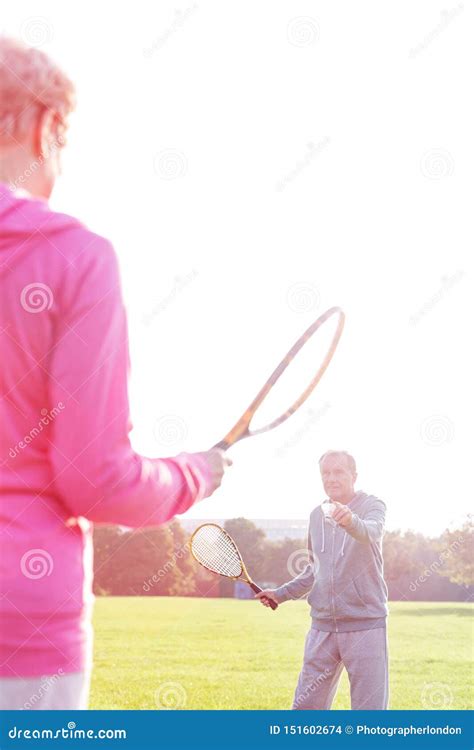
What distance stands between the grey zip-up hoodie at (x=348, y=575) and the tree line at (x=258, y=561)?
13.0 metres

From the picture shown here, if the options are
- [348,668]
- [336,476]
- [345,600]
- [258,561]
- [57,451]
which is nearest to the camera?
[57,451]

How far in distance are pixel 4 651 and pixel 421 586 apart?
2523 centimetres

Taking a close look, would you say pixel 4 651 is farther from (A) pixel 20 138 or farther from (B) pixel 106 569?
(B) pixel 106 569

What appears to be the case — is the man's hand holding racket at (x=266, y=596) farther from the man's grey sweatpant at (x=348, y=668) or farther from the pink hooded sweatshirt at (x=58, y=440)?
the pink hooded sweatshirt at (x=58, y=440)

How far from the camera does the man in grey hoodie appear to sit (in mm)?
4562

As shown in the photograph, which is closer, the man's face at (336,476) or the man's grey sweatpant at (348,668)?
the man's grey sweatpant at (348,668)

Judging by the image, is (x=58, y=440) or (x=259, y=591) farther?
(x=259, y=591)

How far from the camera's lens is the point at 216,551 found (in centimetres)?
470

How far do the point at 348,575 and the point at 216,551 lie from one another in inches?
26.8

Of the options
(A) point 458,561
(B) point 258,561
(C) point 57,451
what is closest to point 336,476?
(C) point 57,451

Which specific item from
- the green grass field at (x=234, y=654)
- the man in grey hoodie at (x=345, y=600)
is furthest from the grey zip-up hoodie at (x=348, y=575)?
the green grass field at (x=234, y=654)

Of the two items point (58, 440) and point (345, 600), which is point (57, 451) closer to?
point (58, 440)

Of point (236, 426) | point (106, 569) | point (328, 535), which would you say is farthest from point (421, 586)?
point (236, 426)

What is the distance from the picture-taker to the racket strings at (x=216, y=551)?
4582 millimetres
